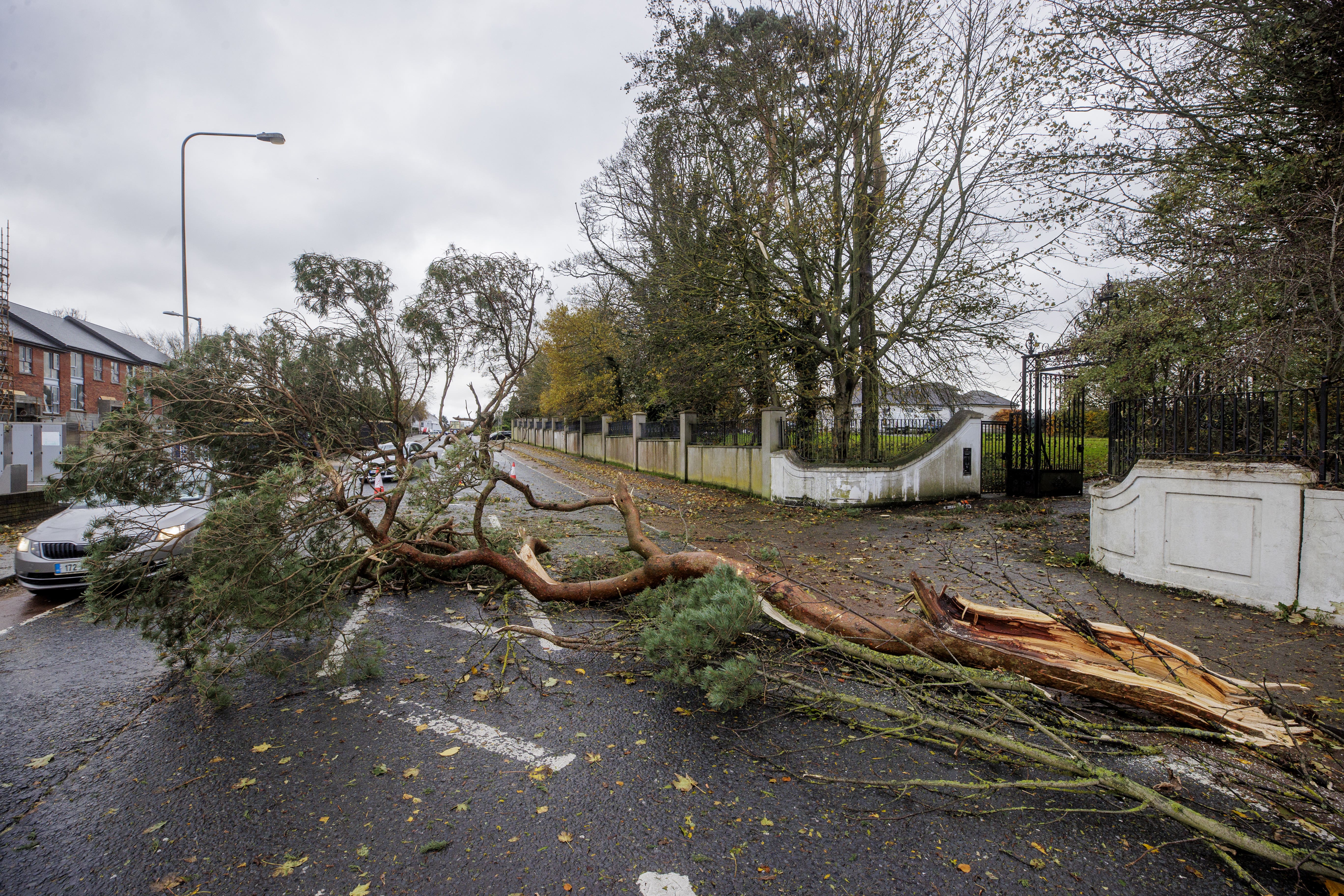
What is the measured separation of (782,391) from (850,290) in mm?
2696

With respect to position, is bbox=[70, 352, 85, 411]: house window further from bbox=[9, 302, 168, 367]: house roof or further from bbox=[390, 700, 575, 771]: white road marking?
bbox=[390, 700, 575, 771]: white road marking

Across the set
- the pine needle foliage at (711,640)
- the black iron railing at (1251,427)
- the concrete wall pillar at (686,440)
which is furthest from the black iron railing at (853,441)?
the pine needle foliage at (711,640)

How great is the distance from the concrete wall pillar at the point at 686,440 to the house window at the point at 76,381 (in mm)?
46593

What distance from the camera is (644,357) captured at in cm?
2067

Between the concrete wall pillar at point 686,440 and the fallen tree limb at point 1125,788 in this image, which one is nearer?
the fallen tree limb at point 1125,788

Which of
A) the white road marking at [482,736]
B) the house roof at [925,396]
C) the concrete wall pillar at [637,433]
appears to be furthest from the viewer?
the concrete wall pillar at [637,433]

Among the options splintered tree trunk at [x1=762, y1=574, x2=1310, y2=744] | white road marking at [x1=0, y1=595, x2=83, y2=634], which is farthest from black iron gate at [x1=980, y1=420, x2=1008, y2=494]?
white road marking at [x1=0, y1=595, x2=83, y2=634]

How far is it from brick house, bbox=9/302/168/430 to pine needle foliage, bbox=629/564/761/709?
39585mm

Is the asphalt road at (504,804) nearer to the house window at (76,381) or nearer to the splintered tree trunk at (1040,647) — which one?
the splintered tree trunk at (1040,647)

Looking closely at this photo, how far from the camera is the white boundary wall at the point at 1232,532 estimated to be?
17.0 feet

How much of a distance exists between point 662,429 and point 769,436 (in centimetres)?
804

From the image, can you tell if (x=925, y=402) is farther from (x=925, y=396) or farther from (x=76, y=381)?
(x=76, y=381)

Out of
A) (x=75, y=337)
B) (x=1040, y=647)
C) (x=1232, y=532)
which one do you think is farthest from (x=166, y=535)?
(x=75, y=337)

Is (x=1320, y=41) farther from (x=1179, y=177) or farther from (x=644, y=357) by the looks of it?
(x=644, y=357)
